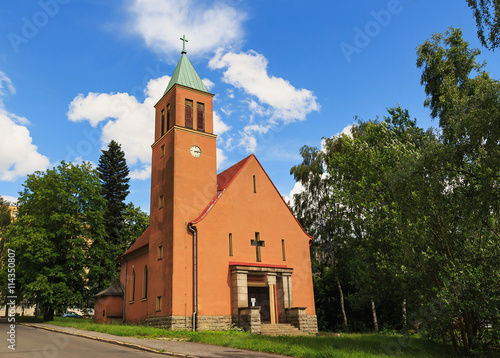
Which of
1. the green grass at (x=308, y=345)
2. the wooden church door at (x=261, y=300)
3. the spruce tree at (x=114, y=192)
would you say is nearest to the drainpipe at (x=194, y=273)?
the green grass at (x=308, y=345)

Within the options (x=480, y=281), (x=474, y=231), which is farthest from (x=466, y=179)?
(x=480, y=281)

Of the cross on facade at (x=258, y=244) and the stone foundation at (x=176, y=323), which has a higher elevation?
the cross on facade at (x=258, y=244)

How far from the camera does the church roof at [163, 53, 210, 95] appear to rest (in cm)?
2798

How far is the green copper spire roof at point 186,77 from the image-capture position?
91.8 feet

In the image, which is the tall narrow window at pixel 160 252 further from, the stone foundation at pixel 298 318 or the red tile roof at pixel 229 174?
the stone foundation at pixel 298 318

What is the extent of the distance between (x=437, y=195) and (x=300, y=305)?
16.1 metres

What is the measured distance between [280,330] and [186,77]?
60.2 feet

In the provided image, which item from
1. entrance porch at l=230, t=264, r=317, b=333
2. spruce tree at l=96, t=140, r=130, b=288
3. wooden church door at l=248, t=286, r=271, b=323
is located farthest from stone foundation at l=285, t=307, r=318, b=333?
spruce tree at l=96, t=140, r=130, b=288

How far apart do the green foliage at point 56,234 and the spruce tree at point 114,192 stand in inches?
249

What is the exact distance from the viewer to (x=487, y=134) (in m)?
11.0

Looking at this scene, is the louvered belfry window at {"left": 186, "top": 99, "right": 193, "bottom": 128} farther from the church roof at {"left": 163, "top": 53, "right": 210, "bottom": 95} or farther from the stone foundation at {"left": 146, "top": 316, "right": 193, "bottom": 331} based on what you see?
the stone foundation at {"left": 146, "top": 316, "right": 193, "bottom": 331}

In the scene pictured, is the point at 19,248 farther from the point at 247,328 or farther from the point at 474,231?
the point at 474,231

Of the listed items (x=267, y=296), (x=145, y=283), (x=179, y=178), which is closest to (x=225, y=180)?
(x=179, y=178)

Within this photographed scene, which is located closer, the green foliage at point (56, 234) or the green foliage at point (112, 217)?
the green foliage at point (56, 234)
